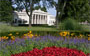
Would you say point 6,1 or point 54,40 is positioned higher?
point 6,1

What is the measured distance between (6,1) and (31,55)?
35660 millimetres

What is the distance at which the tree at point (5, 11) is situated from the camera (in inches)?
1409

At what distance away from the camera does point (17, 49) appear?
5145mm

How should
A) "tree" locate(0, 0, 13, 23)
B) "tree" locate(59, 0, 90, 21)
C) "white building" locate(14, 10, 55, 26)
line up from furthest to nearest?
"white building" locate(14, 10, 55, 26)
"tree" locate(59, 0, 90, 21)
"tree" locate(0, 0, 13, 23)

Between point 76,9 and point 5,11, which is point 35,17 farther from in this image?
point 76,9

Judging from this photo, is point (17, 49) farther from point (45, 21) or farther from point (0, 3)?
point (45, 21)

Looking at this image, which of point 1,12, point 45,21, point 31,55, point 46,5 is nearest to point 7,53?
point 31,55

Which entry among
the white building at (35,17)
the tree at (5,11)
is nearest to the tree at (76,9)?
the tree at (5,11)

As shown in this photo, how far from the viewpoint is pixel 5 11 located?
36.3 metres

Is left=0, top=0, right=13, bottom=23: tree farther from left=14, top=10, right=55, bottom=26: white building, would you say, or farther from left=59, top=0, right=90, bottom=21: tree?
left=14, top=10, right=55, bottom=26: white building

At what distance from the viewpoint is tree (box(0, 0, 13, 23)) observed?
35797mm

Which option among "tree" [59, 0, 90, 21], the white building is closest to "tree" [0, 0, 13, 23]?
"tree" [59, 0, 90, 21]

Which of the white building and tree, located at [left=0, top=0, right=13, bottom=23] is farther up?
tree, located at [left=0, top=0, right=13, bottom=23]

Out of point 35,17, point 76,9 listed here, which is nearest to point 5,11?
point 76,9
